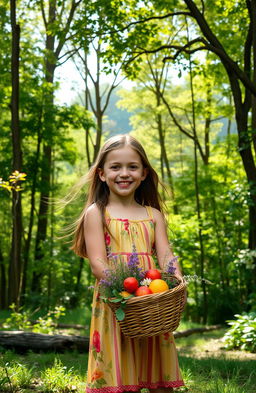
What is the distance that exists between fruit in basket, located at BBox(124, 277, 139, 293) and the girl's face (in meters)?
0.64

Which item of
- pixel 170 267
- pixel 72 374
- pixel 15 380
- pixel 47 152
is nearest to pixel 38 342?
pixel 72 374

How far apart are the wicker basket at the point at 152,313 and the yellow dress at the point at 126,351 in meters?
0.33

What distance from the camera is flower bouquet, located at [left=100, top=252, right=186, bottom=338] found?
2.27 meters

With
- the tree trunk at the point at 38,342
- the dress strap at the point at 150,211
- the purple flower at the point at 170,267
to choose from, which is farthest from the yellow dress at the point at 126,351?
the tree trunk at the point at 38,342

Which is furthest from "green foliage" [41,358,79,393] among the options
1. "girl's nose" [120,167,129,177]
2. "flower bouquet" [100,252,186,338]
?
"girl's nose" [120,167,129,177]

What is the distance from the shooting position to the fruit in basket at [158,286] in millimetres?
2336

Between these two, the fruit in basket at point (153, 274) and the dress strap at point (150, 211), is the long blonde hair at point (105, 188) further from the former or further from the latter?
the fruit in basket at point (153, 274)

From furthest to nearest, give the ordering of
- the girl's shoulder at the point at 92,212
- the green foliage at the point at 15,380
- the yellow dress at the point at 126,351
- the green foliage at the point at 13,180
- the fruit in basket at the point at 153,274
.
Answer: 1. the green foliage at the point at 13,180
2. the green foliage at the point at 15,380
3. the girl's shoulder at the point at 92,212
4. the yellow dress at the point at 126,351
5. the fruit in basket at the point at 153,274

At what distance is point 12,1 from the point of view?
6949 millimetres

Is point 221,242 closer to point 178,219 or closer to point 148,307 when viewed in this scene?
point 178,219

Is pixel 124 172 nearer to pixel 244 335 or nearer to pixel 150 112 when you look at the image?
pixel 244 335

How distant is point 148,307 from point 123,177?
2.85 ft

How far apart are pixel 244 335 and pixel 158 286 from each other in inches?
203

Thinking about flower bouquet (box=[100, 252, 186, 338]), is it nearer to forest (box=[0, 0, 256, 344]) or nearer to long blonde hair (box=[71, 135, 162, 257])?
long blonde hair (box=[71, 135, 162, 257])
